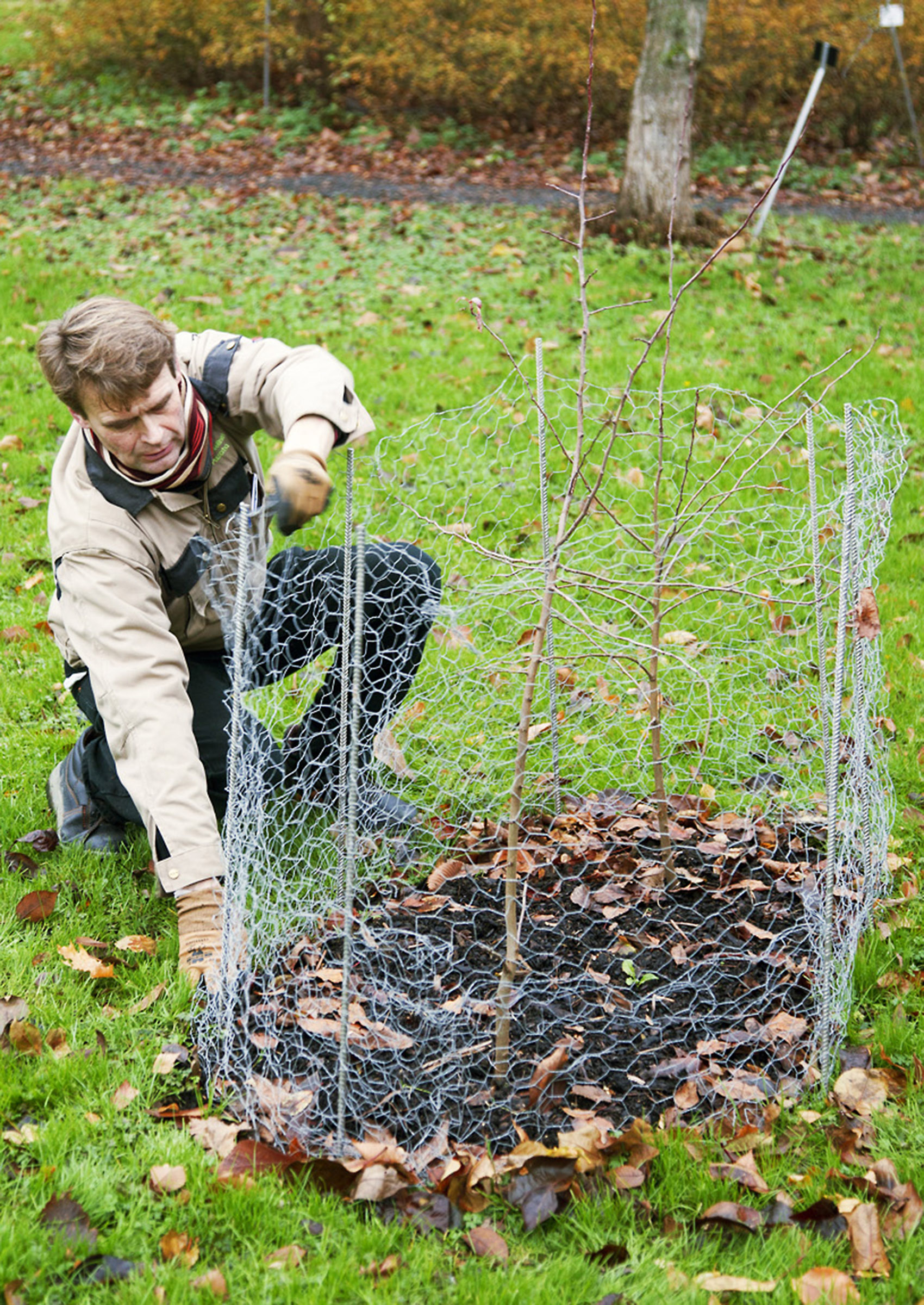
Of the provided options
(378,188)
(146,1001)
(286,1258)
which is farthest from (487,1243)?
(378,188)

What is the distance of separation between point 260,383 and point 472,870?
1.26m

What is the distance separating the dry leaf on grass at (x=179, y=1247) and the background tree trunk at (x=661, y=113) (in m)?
7.22

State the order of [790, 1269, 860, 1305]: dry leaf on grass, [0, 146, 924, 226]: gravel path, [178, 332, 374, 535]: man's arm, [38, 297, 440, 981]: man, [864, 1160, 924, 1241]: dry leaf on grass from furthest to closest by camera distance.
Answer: [0, 146, 924, 226]: gravel path, [38, 297, 440, 981]: man, [178, 332, 374, 535]: man's arm, [864, 1160, 924, 1241]: dry leaf on grass, [790, 1269, 860, 1305]: dry leaf on grass

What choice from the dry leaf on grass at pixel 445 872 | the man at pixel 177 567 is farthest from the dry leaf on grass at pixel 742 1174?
the man at pixel 177 567

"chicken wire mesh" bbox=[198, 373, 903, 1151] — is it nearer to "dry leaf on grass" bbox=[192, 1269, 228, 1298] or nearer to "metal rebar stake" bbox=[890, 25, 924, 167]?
"dry leaf on grass" bbox=[192, 1269, 228, 1298]

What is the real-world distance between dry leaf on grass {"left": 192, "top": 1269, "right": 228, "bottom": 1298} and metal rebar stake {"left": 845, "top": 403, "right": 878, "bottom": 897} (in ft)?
5.04

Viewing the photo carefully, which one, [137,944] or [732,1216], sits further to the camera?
[137,944]

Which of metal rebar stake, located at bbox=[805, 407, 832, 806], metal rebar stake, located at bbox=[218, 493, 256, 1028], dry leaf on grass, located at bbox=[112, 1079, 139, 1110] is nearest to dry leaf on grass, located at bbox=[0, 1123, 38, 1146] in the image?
dry leaf on grass, located at bbox=[112, 1079, 139, 1110]

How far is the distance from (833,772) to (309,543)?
2.69 m

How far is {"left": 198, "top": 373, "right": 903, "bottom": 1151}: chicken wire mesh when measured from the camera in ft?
7.16

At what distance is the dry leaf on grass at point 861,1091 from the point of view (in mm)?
2166

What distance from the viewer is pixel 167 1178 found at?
1.97 meters

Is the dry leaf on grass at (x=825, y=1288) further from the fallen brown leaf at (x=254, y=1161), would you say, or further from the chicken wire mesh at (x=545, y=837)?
the fallen brown leaf at (x=254, y=1161)

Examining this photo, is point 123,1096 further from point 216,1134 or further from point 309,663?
point 309,663
